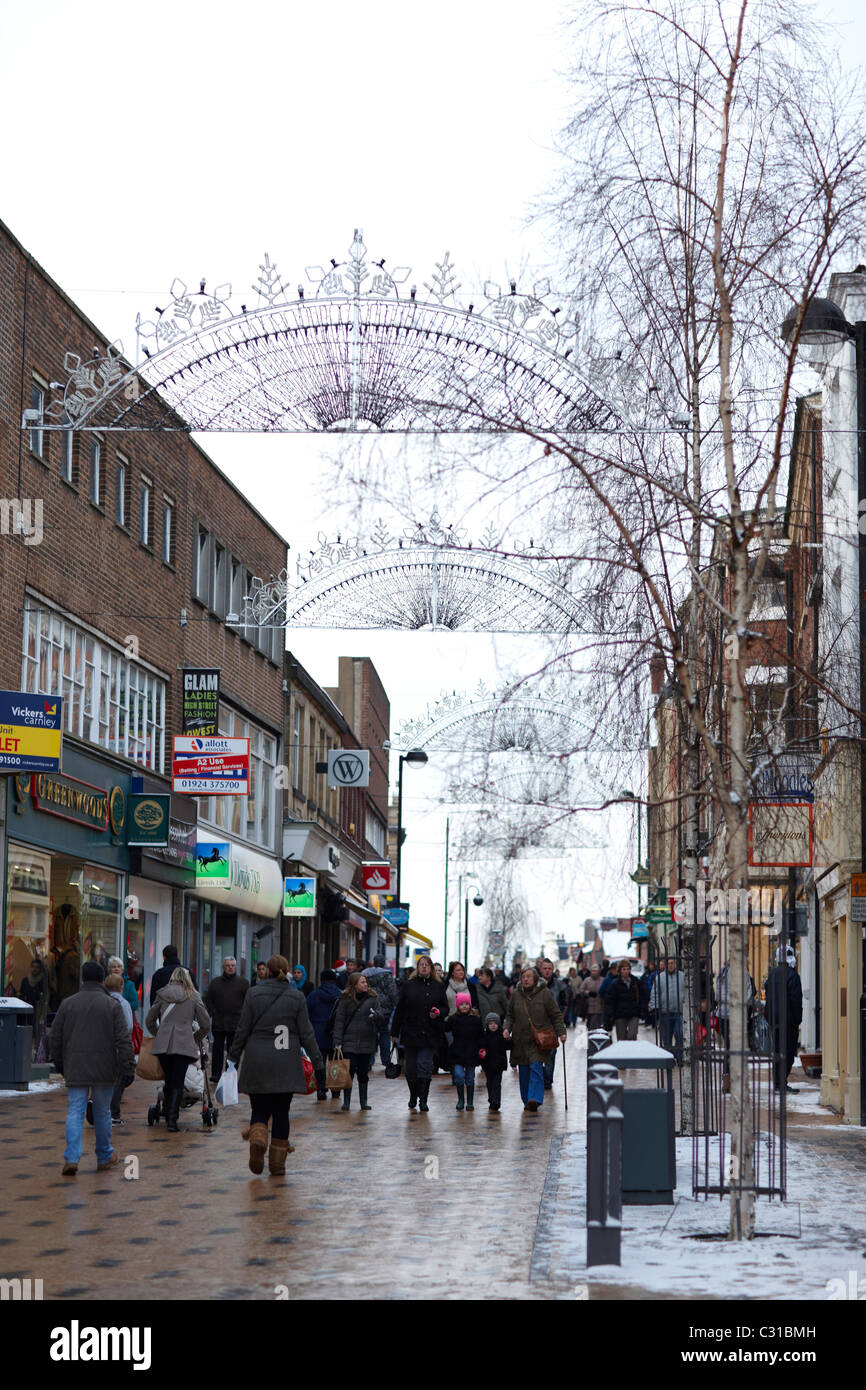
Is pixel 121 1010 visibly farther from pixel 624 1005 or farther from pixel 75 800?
pixel 624 1005

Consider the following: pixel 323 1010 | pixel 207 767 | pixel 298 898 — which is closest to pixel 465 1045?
pixel 323 1010

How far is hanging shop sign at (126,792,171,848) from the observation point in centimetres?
3188

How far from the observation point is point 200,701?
115 ft

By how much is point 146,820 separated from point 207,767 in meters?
1.65

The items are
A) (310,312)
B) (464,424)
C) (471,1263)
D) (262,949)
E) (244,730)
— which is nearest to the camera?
(471,1263)

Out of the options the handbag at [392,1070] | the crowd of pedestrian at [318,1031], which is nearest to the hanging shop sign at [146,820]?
the crowd of pedestrian at [318,1031]

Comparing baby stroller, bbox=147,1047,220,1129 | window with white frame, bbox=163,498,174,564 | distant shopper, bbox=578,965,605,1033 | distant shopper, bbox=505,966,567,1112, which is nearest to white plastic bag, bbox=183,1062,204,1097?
baby stroller, bbox=147,1047,220,1129

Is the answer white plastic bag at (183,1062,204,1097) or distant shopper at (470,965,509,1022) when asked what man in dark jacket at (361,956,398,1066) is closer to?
distant shopper at (470,965,509,1022)

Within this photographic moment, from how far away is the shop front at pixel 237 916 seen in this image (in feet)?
127
